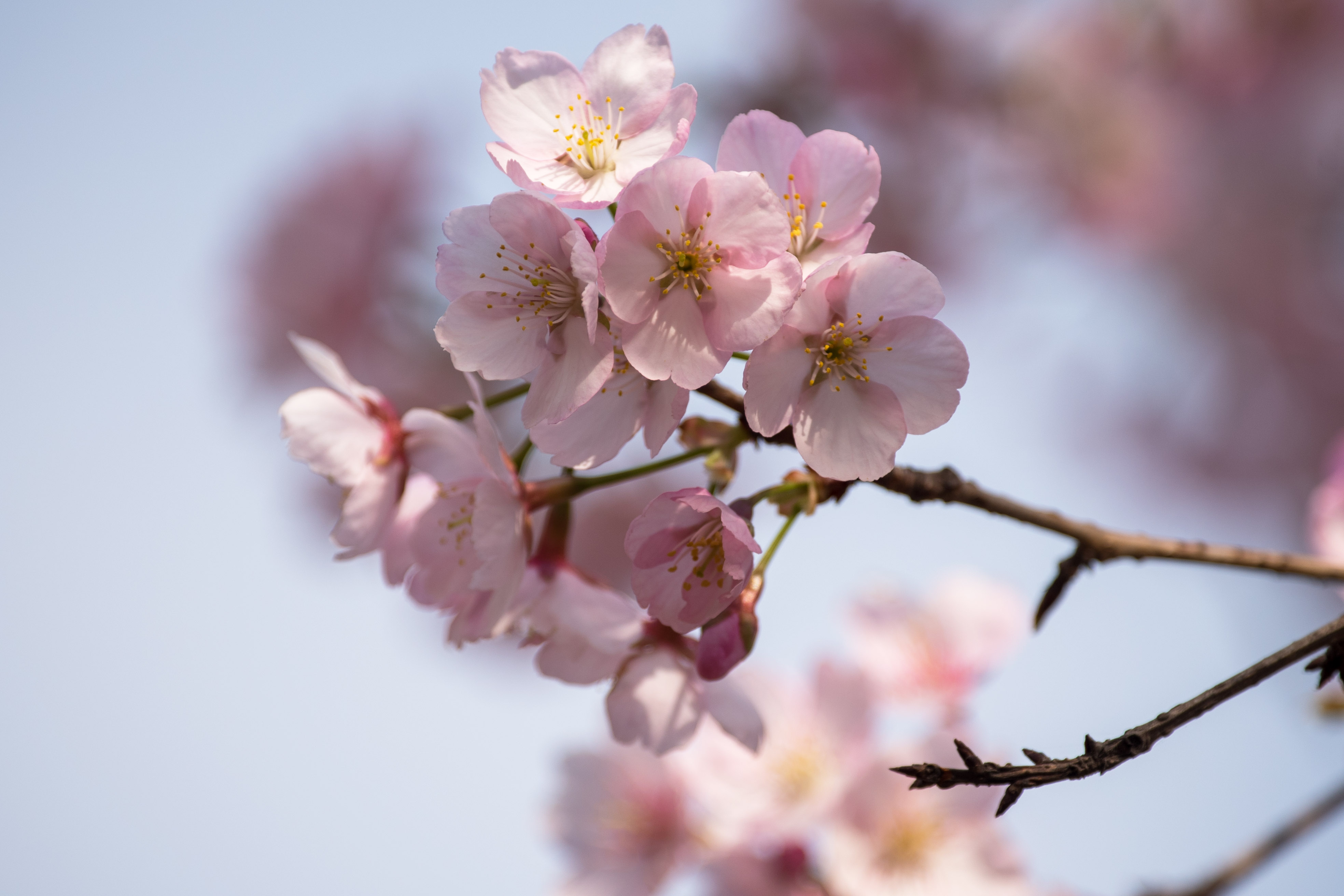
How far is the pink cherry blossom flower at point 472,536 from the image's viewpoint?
0.78 m

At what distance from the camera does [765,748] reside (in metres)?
1.53

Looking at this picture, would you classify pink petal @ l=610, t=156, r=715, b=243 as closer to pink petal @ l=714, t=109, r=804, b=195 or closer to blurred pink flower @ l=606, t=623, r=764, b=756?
pink petal @ l=714, t=109, r=804, b=195

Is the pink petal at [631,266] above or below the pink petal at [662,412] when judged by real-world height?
above

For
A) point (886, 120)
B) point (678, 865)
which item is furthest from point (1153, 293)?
point (678, 865)

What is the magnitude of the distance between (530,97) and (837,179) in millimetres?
278

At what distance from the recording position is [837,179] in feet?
2.28

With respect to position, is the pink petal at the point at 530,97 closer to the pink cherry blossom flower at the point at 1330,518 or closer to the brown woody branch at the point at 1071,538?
the brown woody branch at the point at 1071,538

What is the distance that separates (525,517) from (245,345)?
255 cm

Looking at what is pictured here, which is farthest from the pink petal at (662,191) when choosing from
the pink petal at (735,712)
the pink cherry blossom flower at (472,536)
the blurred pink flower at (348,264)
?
the blurred pink flower at (348,264)

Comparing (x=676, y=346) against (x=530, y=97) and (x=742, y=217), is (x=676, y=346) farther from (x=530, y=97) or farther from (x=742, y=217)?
(x=530, y=97)

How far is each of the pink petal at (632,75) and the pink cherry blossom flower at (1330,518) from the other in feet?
4.16

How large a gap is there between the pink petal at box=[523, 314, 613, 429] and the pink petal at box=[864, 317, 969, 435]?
0.67ft

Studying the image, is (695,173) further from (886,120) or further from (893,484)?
(886,120)

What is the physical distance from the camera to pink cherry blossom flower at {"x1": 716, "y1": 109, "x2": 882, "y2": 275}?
2.27 feet
